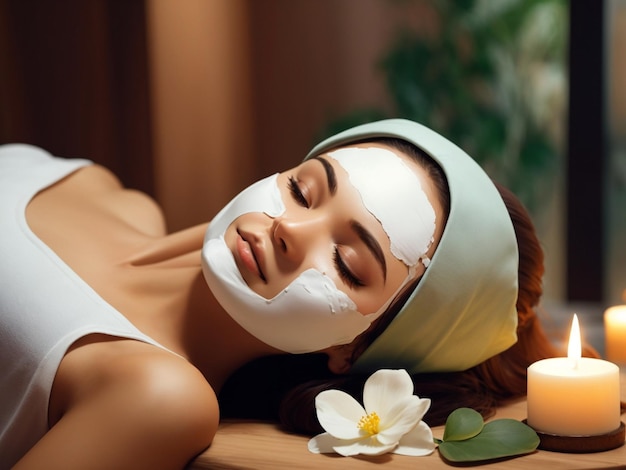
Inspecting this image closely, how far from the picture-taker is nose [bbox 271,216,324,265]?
→ 1.21 metres

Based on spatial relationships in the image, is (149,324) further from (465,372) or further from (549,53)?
(549,53)

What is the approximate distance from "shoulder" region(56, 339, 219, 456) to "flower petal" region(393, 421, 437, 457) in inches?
10.1

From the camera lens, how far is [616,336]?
1.52 m

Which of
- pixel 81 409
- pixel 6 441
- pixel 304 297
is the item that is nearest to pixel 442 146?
pixel 304 297

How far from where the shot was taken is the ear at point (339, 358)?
4.26 feet

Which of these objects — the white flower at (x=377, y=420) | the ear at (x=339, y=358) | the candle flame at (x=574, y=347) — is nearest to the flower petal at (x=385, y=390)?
the white flower at (x=377, y=420)

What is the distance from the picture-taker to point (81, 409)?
43.7 inches

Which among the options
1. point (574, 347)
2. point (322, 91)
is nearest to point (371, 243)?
point (574, 347)

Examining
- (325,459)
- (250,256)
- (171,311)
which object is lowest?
(325,459)

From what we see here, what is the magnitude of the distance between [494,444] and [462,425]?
2.1 inches

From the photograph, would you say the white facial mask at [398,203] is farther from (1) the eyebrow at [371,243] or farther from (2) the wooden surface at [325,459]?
(2) the wooden surface at [325,459]

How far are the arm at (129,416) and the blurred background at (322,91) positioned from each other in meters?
1.27

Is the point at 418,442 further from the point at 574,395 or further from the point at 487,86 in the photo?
the point at 487,86

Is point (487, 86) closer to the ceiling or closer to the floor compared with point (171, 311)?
closer to the ceiling
